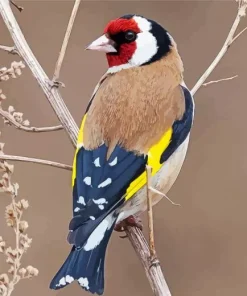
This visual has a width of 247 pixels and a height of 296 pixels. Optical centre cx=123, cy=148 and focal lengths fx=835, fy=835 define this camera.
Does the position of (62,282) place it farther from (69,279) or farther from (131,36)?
(131,36)

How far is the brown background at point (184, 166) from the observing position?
332cm

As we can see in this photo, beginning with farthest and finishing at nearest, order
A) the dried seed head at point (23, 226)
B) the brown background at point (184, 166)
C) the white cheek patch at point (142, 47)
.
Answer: the brown background at point (184, 166), the white cheek patch at point (142, 47), the dried seed head at point (23, 226)

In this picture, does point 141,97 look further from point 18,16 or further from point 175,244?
point 18,16

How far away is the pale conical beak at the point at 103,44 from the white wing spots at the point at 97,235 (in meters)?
0.37

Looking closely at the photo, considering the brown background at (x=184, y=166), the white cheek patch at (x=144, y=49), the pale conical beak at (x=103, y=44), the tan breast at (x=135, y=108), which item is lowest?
the brown background at (x=184, y=166)

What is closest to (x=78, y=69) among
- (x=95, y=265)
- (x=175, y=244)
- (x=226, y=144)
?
(x=226, y=144)

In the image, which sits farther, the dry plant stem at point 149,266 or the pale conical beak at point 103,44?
the pale conical beak at point 103,44

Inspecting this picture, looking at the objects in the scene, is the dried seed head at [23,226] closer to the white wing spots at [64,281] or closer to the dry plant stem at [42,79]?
the white wing spots at [64,281]

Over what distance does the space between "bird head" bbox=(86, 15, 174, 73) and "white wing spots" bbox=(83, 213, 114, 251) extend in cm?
→ 38

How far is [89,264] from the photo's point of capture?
4.73 feet

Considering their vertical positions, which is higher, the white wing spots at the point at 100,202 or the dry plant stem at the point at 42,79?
the dry plant stem at the point at 42,79

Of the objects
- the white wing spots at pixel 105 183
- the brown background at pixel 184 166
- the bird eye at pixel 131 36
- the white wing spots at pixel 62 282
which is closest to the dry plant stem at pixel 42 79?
the white wing spots at pixel 105 183

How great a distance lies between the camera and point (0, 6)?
1.64 metres

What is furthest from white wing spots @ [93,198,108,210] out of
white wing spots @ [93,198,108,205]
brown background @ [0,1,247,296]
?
brown background @ [0,1,247,296]
